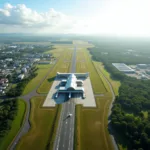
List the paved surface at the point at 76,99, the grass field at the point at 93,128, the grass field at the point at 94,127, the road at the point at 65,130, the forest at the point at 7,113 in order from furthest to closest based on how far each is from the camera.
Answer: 1. the paved surface at the point at 76,99
2. the forest at the point at 7,113
3. the grass field at the point at 94,127
4. the grass field at the point at 93,128
5. the road at the point at 65,130

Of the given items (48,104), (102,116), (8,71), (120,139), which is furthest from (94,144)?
(8,71)

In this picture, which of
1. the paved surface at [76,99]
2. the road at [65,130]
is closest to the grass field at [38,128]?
the road at [65,130]

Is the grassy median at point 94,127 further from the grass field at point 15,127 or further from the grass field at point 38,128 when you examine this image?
the grass field at point 15,127

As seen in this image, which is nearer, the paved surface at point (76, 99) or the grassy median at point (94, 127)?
the grassy median at point (94, 127)

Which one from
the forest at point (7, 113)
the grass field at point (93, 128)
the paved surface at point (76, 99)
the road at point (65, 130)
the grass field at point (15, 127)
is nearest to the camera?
the road at point (65, 130)

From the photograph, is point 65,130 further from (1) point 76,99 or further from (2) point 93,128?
(1) point 76,99

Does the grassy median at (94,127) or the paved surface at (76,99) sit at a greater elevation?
the paved surface at (76,99)

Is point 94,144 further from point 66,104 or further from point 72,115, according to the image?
point 66,104
